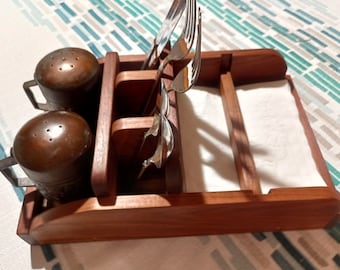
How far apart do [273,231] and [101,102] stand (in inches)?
8.7

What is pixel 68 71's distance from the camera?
37 cm

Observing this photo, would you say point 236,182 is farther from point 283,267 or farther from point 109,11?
point 109,11

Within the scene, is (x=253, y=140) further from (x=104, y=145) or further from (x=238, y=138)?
(x=104, y=145)

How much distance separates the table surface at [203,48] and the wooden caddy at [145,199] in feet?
0.05

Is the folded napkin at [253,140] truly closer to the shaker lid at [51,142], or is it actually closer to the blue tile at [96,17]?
the shaker lid at [51,142]

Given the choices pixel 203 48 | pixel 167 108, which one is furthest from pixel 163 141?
pixel 203 48

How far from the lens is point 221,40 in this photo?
61 centimetres

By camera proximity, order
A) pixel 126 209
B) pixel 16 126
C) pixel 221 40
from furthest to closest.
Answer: pixel 221 40 < pixel 16 126 < pixel 126 209

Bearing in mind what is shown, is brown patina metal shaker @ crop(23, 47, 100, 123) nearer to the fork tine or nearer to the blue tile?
the fork tine

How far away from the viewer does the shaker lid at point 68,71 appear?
369 mm

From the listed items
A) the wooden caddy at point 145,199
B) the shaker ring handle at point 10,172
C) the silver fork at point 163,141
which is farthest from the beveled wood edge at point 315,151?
the shaker ring handle at point 10,172

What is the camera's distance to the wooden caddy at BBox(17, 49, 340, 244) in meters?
0.34

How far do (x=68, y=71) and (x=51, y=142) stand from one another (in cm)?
9

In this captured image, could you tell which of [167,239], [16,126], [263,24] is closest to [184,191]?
[167,239]
